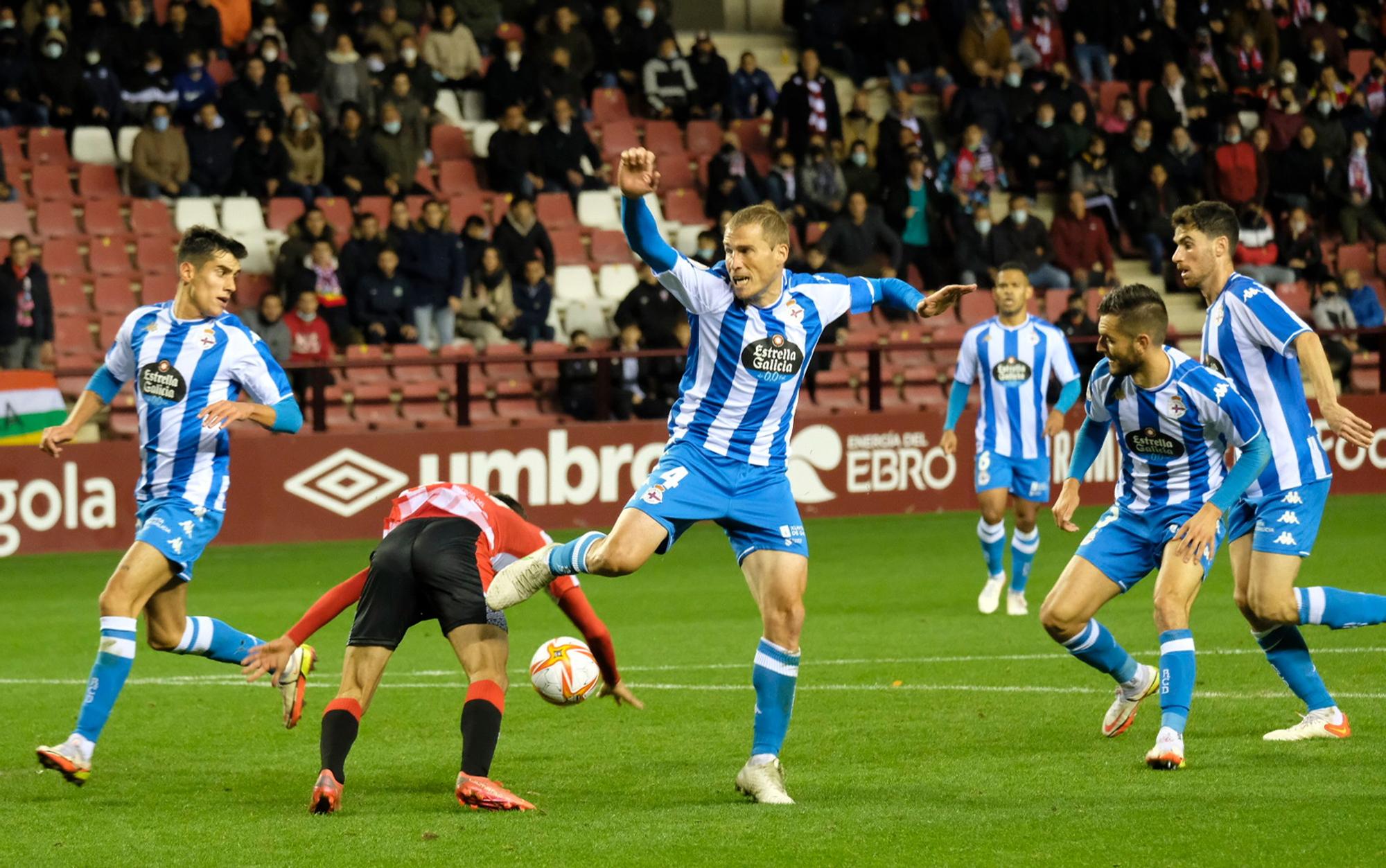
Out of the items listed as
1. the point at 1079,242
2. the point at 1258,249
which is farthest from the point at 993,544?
the point at 1258,249

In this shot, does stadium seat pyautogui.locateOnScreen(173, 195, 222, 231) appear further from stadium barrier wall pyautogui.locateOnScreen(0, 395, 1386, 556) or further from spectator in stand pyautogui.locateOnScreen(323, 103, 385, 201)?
stadium barrier wall pyautogui.locateOnScreen(0, 395, 1386, 556)

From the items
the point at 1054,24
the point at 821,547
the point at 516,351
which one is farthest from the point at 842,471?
the point at 1054,24

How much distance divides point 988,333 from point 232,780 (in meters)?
6.96

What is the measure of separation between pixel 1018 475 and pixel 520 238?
25.4ft

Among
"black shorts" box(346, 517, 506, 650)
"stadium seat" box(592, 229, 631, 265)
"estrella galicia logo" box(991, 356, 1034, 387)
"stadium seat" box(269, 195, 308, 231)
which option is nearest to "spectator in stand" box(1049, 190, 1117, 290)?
"stadium seat" box(592, 229, 631, 265)

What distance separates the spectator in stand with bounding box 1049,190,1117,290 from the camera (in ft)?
71.3

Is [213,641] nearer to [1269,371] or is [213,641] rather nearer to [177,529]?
[177,529]

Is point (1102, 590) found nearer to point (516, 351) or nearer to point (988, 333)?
point (988, 333)

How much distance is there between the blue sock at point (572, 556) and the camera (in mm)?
6805

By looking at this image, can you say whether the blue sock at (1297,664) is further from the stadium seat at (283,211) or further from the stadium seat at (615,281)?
the stadium seat at (283,211)

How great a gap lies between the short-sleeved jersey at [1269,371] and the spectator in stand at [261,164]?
1276 cm

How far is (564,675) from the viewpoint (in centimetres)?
723

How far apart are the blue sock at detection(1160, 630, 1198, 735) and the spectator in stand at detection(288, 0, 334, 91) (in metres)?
14.3

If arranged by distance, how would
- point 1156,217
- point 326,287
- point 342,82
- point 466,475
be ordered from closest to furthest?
point 466,475 < point 326,287 < point 342,82 < point 1156,217
